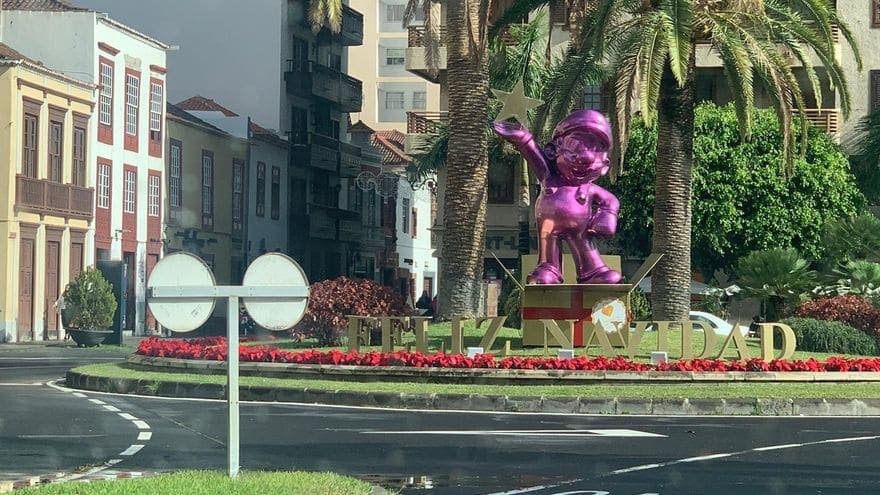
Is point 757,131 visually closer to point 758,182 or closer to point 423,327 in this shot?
point 758,182

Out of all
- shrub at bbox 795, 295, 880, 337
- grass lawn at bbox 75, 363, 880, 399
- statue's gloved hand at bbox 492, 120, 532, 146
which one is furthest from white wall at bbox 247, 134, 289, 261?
grass lawn at bbox 75, 363, 880, 399

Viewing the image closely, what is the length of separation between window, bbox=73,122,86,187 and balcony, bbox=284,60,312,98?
1872 cm

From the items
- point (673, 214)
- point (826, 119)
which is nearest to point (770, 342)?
point (673, 214)

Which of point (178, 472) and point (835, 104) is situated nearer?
point (178, 472)

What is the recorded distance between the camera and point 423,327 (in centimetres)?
2631

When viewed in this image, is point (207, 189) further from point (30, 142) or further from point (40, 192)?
point (30, 142)

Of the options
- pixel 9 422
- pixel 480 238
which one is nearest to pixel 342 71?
pixel 480 238

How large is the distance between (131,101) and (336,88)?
2029 centimetres

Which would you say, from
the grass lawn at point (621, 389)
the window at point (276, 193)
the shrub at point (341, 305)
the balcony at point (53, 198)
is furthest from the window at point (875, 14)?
the grass lawn at point (621, 389)

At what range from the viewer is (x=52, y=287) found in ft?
180

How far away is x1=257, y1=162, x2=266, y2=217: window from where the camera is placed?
7088 cm

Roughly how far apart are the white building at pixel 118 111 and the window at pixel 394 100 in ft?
137

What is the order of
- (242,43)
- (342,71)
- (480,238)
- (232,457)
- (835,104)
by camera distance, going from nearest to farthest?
(232,457) → (480,238) → (835,104) → (242,43) → (342,71)

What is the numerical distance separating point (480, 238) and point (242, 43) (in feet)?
138
